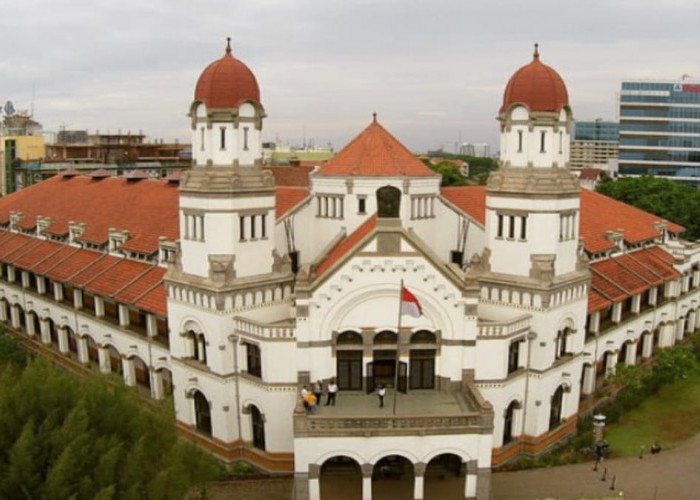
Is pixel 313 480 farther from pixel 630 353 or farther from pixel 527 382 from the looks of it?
pixel 630 353

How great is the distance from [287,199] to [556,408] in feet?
68.0

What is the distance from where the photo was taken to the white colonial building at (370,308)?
112ft

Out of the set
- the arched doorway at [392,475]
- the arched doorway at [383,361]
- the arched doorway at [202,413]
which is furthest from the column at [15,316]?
the arched doorway at [392,475]

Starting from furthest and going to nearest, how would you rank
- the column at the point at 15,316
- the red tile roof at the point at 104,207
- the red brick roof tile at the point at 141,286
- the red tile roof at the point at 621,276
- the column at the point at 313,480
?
the column at the point at 15,316 → the red tile roof at the point at 104,207 → the red tile roof at the point at 621,276 → the red brick roof tile at the point at 141,286 → the column at the point at 313,480

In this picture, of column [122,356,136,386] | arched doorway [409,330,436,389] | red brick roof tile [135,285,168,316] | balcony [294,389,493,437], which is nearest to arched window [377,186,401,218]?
arched doorway [409,330,436,389]

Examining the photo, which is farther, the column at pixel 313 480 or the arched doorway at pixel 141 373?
the arched doorway at pixel 141 373

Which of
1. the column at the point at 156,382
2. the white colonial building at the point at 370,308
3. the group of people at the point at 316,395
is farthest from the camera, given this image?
the column at the point at 156,382

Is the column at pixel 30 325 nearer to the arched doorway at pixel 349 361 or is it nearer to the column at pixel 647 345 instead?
the arched doorway at pixel 349 361

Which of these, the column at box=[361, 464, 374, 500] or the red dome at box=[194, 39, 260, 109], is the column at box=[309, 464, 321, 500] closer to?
the column at box=[361, 464, 374, 500]

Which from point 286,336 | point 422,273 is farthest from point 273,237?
point 422,273

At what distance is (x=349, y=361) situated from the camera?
3575 cm

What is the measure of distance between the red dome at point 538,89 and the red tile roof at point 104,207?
76.9ft

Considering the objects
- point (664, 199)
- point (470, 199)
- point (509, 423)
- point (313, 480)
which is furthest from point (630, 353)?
point (664, 199)

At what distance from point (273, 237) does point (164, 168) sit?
315ft
